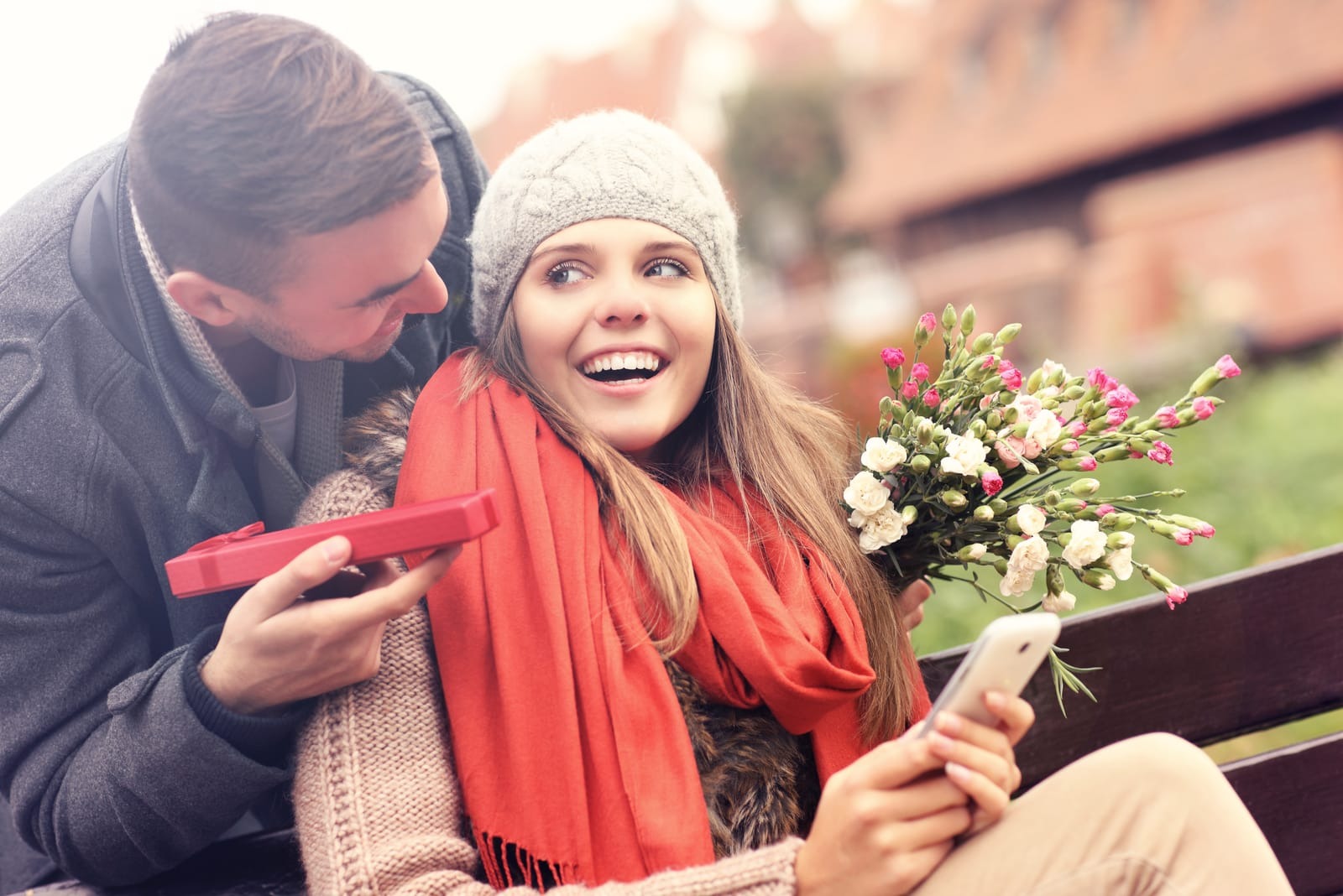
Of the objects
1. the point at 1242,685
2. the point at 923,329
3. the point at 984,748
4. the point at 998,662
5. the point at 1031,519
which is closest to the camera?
the point at 998,662

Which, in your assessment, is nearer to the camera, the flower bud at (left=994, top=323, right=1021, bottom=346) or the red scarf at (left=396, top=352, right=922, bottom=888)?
the red scarf at (left=396, top=352, right=922, bottom=888)


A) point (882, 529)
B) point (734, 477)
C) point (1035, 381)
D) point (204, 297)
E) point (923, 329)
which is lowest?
point (882, 529)

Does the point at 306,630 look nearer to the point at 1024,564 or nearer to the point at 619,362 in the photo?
the point at 619,362

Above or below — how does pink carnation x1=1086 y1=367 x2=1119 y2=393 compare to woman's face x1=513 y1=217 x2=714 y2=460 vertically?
below

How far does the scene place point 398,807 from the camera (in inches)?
66.2

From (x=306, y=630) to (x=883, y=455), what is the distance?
3.06 feet

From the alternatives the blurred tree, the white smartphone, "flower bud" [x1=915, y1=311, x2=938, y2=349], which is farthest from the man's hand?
the blurred tree

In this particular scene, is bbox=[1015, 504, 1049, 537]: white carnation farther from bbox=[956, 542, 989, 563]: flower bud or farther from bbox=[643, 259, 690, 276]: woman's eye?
bbox=[643, 259, 690, 276]: woman's eye

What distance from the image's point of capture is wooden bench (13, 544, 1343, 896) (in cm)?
230

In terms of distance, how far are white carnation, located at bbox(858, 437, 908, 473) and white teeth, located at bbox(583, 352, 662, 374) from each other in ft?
1.26

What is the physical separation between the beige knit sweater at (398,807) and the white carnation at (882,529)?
0.53 metres

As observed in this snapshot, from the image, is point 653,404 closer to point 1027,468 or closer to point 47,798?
point 1027,468

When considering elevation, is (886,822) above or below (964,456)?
below

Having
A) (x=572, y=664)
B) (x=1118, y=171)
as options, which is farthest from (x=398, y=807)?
(x=1118, y=171)
